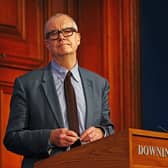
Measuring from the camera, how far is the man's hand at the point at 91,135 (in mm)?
3154

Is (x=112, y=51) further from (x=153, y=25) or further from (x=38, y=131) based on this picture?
(x=38, y=131)

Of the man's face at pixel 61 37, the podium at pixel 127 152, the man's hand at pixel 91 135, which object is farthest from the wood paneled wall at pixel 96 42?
the podium at pixel 127 152

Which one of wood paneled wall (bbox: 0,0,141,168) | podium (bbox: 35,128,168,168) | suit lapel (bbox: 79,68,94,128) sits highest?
wood paneled wall (bbox: 0,0,141,168)

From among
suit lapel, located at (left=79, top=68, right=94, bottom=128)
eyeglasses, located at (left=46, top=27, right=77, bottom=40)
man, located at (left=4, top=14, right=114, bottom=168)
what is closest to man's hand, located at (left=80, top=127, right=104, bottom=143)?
man, located at (left=4, top=14, right=114, bottom=168)

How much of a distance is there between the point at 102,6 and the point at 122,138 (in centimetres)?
193

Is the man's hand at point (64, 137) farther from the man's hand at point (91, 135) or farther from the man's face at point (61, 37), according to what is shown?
the man's face at point (61, 37)

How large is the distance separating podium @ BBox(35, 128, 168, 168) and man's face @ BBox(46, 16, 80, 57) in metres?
0.73

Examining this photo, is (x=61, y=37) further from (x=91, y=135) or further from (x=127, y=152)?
(x=127, y=152)

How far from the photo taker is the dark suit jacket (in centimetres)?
322

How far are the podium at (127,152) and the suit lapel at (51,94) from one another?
0.50 m

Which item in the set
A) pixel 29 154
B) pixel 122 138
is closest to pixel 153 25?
pixel 29 154

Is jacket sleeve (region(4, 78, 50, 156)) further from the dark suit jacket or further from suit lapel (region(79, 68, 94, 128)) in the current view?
suit lapel (region(79, 68, 94, 128))

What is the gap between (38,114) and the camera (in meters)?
3.31

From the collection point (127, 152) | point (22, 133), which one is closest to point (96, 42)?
point (22, 133)
